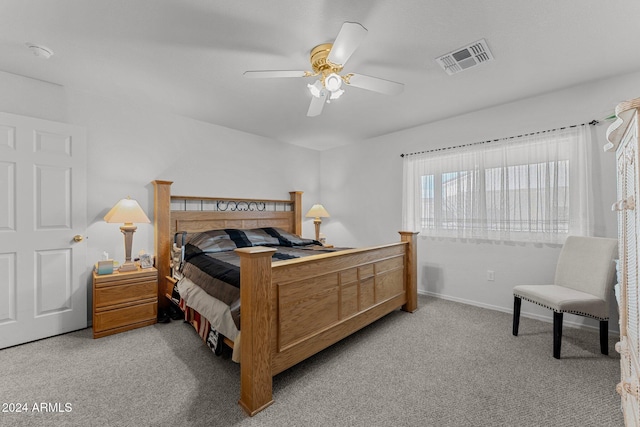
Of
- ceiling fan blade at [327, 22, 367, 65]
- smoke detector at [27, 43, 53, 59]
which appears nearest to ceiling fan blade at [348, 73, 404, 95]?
ceiling fan blade at [327, 22, 367, 65]

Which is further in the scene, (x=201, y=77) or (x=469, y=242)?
(x=469, y=242)

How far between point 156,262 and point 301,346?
2.27 meters

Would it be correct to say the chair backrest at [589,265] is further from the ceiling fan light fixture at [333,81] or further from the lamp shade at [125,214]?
the lamp shade at [125,214]

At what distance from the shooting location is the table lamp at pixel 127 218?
2.62 metres

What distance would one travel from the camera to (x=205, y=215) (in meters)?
3.59

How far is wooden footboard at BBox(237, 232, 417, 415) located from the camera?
154cm

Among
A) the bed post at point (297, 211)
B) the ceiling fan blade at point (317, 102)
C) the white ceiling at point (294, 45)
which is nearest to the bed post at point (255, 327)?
the ceiling fan blade at point (317, 102)

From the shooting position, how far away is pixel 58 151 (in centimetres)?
256

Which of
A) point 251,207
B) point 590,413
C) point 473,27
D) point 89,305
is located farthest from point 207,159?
point 590,413

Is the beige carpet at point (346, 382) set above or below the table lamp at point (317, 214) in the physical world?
below

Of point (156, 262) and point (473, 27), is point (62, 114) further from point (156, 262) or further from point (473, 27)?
point (473, 27)

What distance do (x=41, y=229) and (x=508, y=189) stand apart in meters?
4.87

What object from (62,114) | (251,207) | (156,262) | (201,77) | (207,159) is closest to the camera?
(201,77)

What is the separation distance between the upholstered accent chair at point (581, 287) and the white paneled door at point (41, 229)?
432 cm
